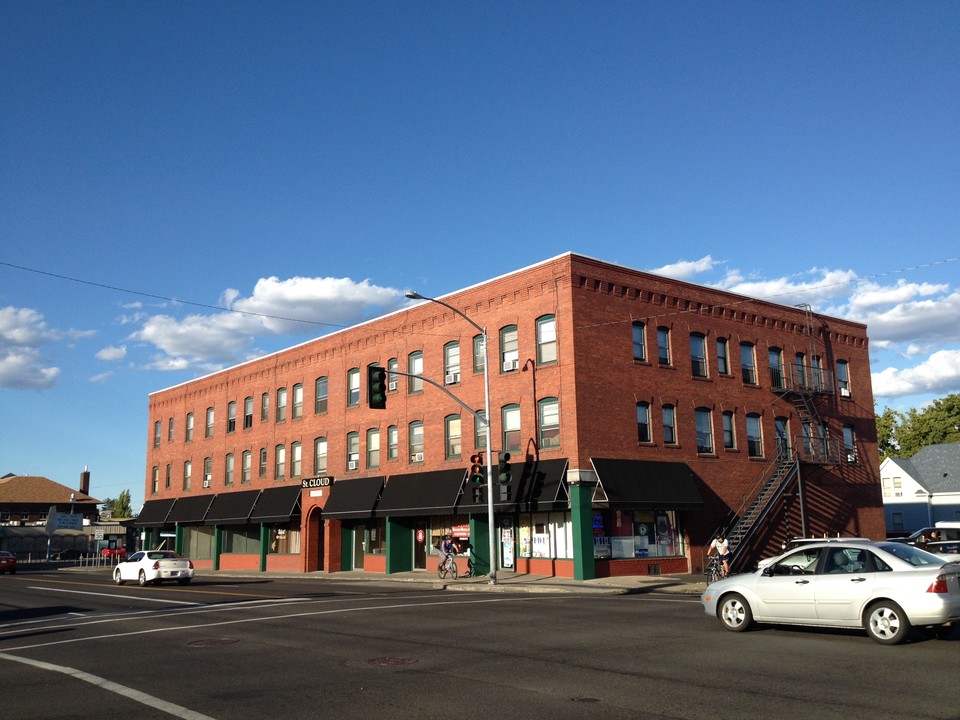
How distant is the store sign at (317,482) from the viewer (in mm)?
44094

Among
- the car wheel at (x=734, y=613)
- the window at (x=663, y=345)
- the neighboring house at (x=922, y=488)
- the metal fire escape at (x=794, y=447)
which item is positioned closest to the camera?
the car wheel at (x=734, y=613)

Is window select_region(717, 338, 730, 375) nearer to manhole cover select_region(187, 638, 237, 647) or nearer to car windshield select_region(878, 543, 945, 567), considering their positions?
car windshield select_region(878, 543, 945, 567)

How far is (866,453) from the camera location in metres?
43.1

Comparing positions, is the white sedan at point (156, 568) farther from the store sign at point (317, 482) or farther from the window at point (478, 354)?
the window at point (478, 354)

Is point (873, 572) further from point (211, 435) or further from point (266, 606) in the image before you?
point (211, 435)

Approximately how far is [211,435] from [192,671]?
46.2 metres

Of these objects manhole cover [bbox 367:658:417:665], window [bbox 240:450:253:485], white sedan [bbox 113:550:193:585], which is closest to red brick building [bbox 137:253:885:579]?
window [bbox 240:450:253:485]

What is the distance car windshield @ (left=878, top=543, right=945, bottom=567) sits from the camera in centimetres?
1305

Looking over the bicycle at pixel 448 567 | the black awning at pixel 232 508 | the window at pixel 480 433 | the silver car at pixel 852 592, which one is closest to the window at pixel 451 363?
the window at pixel 480 433

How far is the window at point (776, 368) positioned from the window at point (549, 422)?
1197 centimetres

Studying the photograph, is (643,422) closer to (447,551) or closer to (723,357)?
(723,357)

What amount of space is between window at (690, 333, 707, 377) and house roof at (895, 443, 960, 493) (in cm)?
4079

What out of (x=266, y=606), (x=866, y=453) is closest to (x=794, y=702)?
(x=266, y=606)

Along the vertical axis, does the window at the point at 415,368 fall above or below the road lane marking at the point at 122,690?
above
